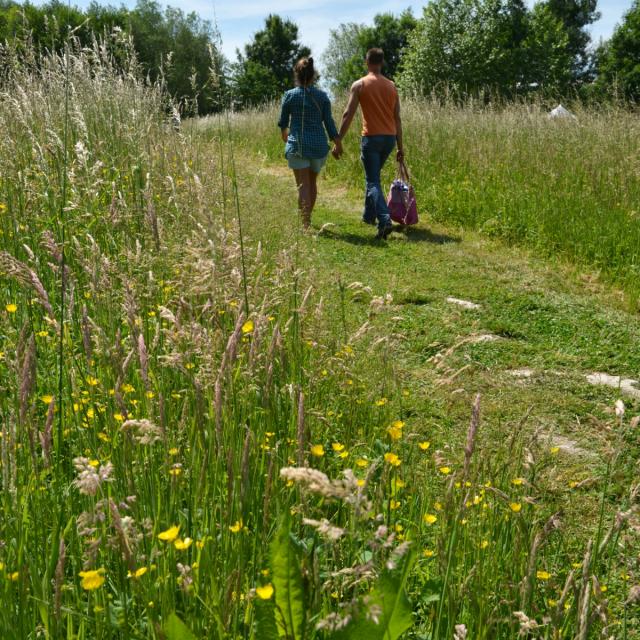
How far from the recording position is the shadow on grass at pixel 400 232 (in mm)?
8164

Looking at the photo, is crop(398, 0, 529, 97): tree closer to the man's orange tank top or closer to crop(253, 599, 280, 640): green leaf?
the man's orange tank top

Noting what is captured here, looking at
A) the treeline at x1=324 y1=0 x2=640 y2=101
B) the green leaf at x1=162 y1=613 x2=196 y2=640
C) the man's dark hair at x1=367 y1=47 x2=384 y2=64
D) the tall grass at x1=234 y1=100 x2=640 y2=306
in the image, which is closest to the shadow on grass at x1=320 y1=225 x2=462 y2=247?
the tall grass at x1=234 y1=100 x2=640 y2=306

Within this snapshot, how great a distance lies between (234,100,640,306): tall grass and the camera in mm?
6992

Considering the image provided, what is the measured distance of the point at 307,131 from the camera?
8367 millimetres

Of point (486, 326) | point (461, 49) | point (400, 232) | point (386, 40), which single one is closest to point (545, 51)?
point (461, 49)

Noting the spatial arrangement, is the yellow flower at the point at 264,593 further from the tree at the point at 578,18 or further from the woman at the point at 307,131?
the tree at the point at 578,18

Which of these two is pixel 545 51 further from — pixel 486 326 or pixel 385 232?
pixel 486 326

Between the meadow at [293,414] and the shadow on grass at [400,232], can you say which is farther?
the shadow on grass at [400,232]

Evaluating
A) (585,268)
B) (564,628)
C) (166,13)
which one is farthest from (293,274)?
(166,13)

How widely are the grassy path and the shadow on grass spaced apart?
0.05 feet

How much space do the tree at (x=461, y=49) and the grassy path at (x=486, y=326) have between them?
36543 millimetres

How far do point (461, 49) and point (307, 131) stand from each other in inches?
1532

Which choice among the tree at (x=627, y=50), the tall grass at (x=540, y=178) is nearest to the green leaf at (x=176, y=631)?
the tall grass at (x=540, y=178)

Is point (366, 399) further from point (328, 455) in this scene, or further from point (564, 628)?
point (564, 628)
